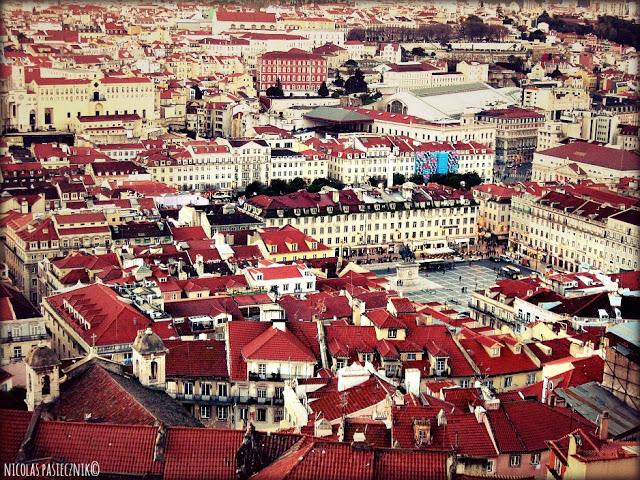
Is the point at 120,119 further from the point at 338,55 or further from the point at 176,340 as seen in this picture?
the point at 176,340

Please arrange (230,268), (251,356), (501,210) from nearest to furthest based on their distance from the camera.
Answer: (251,356), (230,268), (501,210)

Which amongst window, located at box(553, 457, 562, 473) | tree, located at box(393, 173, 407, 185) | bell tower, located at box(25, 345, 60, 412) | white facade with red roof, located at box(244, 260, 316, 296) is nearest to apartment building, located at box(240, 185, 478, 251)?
tree, located at box(393, 173, 407, 185)

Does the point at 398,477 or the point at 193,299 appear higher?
the point at 398,477

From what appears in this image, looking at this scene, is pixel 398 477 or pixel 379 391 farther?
pixel 379 391

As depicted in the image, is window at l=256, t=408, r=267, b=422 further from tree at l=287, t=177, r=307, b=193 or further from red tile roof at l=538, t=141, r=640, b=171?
red tile roof at l=538, t=141, r=640, b=171

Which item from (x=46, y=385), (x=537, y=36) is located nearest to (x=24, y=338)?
(x=46, y=385)

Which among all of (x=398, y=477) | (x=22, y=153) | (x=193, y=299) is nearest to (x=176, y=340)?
(x=193, y=299)

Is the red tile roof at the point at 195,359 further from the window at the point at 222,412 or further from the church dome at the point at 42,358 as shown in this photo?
the church dome at the point at 42,358
